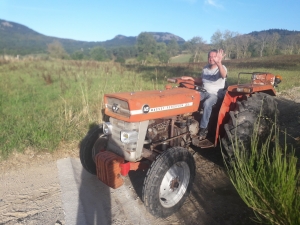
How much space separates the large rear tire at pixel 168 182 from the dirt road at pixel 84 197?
152 mm

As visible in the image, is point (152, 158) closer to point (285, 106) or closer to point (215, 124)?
point (215, 124)

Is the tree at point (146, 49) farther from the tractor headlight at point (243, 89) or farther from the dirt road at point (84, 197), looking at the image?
the tractor headlight at point (243, 89)

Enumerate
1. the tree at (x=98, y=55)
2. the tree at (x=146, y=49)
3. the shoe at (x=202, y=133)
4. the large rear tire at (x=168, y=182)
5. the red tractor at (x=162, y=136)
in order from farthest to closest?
1. the tree at (x=98, y=55)
2. the tree at (x=146, y=49)
3. the shoe at (x=202, y=133)
4. the red tractor at (x=162, y=136)
5. the large rear tire at (x=168, y=182)

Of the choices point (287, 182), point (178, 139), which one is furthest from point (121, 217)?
point (287, 182)

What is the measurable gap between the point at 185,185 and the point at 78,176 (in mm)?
1708

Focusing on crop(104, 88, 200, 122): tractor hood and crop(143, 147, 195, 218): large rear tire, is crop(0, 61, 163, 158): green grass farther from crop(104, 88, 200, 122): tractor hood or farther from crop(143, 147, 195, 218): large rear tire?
crop(143, 147, 195, 218): large rear tire

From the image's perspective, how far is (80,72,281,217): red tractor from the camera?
9.89ft

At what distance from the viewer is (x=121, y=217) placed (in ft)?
10.0

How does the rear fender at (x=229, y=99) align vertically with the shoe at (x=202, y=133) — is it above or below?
above

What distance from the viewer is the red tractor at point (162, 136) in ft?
9.89

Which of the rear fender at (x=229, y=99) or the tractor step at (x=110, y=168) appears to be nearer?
the tractor step at (x=110, y=168)

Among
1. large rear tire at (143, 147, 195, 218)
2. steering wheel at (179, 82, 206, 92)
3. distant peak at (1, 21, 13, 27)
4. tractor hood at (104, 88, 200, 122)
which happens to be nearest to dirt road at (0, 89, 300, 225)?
large rear tire at (143, 147, 195, 218)

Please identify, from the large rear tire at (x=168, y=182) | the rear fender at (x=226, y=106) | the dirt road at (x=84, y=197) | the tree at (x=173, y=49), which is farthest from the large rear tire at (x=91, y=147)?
the tree at (x=173, y=49)

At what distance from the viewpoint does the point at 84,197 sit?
11.3 ft
